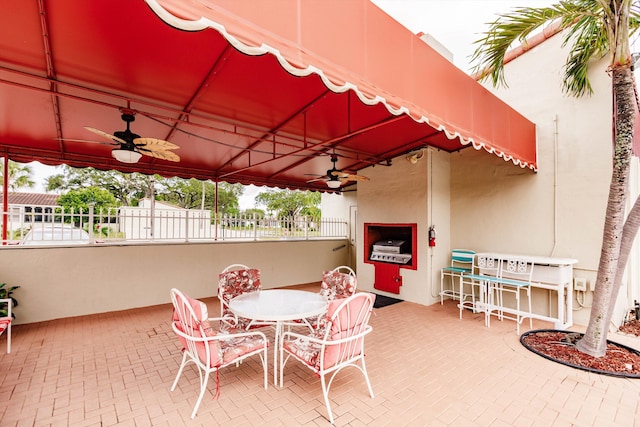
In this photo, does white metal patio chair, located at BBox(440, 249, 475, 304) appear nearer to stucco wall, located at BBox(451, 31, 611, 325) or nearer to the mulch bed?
stucco wall, located at BBox(451, 31, 611, 325)

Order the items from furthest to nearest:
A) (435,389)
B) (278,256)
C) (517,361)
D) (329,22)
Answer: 1. (278,256)
2. (517,361)
3. (435,389)
4. (329,22)

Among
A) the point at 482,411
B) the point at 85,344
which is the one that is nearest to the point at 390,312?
the point at 482,411

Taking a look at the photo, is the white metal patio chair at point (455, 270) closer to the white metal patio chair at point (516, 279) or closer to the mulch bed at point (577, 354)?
the white metal patio chair at point (516, 279)

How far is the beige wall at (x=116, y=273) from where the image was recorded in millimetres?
4879

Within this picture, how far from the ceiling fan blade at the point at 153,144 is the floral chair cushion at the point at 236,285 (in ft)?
6.49

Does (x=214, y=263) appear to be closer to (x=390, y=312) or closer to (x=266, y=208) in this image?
(x=390, y=312)

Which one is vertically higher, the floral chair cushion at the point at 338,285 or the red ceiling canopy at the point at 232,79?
the red ceiling canopy at the point at 232,79

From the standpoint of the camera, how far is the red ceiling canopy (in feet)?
6.45

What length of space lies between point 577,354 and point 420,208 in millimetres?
3410

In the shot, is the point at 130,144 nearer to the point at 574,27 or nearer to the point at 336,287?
the point at 336,287

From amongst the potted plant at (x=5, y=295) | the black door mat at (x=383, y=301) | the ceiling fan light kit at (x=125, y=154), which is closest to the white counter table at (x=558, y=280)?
the black door mat at (x=383, y=301)

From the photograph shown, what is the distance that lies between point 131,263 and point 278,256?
3463 millimetres

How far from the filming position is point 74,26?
8.39 ft


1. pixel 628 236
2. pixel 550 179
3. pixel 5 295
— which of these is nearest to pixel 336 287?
pixel 628 236
